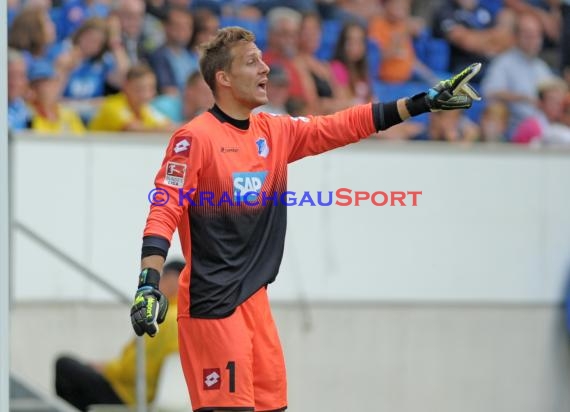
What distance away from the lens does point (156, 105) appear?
10547 millimetres

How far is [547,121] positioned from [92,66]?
4203 mm

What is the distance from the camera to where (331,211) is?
1064 centimetres

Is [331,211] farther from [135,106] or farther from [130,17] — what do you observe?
[130,17]

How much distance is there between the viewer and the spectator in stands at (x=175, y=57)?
10.7 metres

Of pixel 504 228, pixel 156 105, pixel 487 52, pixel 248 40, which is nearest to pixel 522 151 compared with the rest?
pixel 504 228

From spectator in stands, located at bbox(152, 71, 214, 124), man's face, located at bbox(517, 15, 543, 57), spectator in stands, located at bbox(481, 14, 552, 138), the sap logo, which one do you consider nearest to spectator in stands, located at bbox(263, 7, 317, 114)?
spectator in stands, located at bbox(152, 71, 214, 124)

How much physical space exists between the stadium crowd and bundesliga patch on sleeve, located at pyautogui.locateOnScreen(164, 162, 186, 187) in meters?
4.64

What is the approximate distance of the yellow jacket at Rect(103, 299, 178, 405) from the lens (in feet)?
29.7

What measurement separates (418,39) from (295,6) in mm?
1292

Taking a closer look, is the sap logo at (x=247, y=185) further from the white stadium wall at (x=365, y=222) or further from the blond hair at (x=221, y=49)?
the white stadium wall at (x=365, y=222)

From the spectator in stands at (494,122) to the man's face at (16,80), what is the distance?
13.5ft

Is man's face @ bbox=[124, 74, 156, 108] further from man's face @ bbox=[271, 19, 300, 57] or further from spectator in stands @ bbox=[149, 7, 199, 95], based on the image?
man's face @ bbox=[271, 19, 300, 57]

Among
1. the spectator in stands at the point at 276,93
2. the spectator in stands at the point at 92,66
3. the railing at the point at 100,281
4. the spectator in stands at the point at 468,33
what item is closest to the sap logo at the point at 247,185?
the railing at the point at 100,281

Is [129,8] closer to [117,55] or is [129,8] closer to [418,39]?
[117,55]
